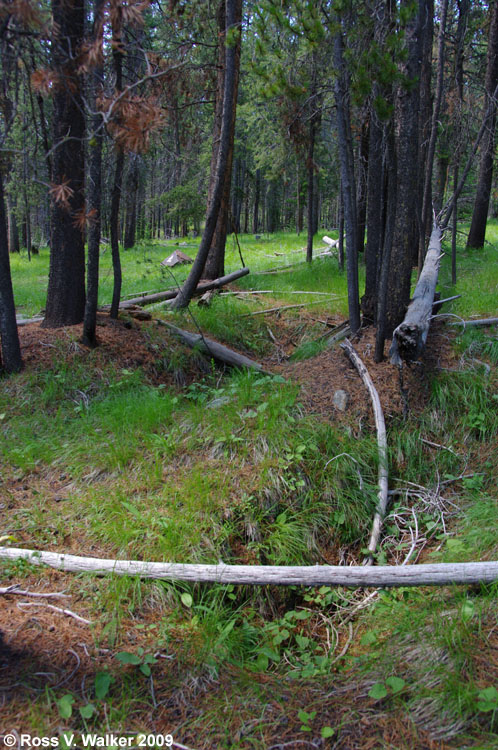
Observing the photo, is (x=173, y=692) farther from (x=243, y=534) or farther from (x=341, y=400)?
(x=341, y=400)

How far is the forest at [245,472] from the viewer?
240 centimetres

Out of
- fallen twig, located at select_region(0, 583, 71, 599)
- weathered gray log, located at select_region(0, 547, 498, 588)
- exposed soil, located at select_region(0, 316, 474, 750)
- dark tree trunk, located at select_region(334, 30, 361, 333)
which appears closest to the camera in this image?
exposed soil, located at select_region(0, 316, 474, 750)

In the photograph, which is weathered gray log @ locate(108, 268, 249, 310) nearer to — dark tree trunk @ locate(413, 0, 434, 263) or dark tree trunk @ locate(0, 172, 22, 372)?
dark tree trunk @ locate(0, 172, 22, 372)

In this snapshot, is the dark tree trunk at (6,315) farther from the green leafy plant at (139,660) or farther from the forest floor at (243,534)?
the green leafy plant at (139,660)

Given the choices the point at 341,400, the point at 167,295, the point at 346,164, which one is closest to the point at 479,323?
the point at 341,400

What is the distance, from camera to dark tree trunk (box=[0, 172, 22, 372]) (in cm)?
498

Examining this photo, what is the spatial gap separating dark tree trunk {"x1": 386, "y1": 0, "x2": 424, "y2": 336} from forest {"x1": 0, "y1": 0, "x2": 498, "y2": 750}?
22mm

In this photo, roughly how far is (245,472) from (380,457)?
4.16ft

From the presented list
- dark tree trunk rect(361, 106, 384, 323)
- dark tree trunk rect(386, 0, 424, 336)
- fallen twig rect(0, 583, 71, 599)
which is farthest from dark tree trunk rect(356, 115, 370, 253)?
fallen twig rect(0, 583, 71, 599)

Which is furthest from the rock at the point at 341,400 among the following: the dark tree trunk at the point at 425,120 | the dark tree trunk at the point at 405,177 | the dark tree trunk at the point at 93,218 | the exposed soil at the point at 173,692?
the dark tree trunk at the point at 425,120

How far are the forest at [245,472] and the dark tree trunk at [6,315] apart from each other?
0.03m

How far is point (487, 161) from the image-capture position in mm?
12484

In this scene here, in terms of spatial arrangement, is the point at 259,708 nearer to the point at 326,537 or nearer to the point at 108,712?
the point at 108,712

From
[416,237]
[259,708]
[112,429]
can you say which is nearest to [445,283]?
[416,237]
